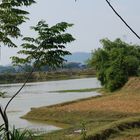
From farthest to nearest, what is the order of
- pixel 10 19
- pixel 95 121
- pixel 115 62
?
pixel 115 62
pixel 95 121
pixel 10 19

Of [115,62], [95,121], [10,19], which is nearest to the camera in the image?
[10,19]

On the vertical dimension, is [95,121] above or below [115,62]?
below

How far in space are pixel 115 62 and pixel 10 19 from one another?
142ft

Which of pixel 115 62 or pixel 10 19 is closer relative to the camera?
pixel 10 19

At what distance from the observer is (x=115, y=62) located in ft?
175

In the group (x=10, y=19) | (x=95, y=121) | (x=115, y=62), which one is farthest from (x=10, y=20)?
(x=115, y=62)

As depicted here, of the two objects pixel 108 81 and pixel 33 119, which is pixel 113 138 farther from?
pixel 108 81

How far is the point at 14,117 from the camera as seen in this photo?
3192cm

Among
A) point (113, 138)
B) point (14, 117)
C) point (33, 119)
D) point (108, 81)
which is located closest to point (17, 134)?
point (113, 138)

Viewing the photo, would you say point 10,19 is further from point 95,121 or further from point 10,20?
point 95,121

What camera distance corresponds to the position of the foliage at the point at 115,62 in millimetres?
52344

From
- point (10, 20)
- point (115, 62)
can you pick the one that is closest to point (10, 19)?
point (10, 20)

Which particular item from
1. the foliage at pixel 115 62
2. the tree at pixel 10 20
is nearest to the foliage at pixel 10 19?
the tree at pixel 10 20

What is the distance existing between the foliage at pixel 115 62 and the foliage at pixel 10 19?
41.3 metres
